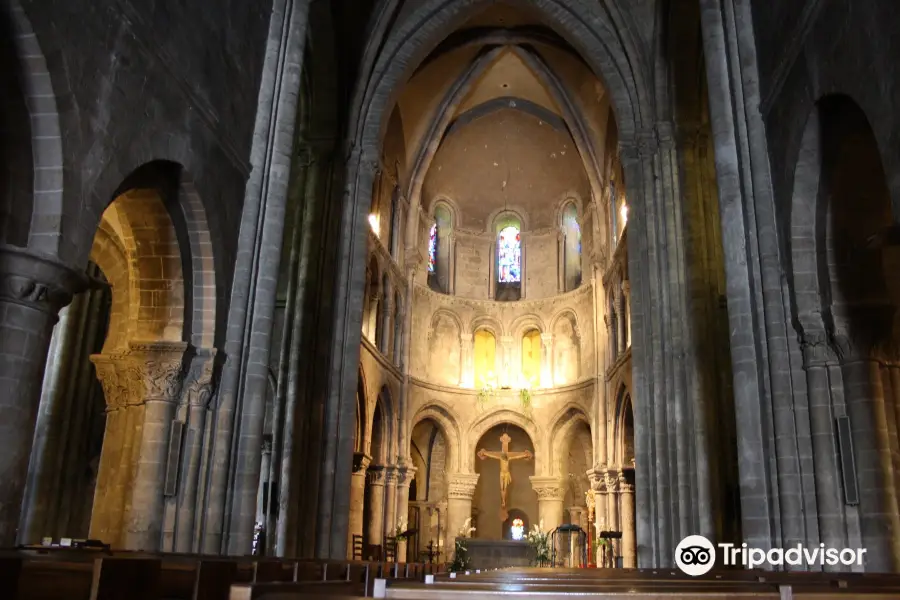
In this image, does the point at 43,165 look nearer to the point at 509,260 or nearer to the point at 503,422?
the point at 503,422

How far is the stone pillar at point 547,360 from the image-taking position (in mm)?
29047

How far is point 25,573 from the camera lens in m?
3.29

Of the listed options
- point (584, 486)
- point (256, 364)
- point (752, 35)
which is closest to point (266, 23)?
point (256, 364)

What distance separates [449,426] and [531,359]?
3.90 m

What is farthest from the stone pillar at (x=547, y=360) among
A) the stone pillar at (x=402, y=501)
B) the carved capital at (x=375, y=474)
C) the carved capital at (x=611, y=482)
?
the carved capital at (x=375, y=474)

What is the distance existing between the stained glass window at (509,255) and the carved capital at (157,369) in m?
21.3

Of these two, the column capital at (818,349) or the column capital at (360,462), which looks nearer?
the column capital at (818,349)

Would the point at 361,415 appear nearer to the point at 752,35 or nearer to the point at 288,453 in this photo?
the point at 288,453

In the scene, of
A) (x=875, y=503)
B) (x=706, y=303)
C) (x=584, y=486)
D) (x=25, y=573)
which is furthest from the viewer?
(x=584, y=486)

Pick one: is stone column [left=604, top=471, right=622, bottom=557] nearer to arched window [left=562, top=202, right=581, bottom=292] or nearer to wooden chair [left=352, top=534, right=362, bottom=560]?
wooden chair [left=352, top=534, right=362, bottom=560]

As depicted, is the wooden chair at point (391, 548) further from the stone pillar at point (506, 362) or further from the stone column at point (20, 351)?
the stone column at point (20, 351)

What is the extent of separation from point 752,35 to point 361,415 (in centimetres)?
1565

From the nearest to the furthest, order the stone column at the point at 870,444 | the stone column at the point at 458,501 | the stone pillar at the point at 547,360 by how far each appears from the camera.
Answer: the stone column at the point at 870,444, the stone column at the point at 458,501, the stone pillar at the point at 547,360

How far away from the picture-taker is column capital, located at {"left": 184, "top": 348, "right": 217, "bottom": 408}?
1080 centimetres
